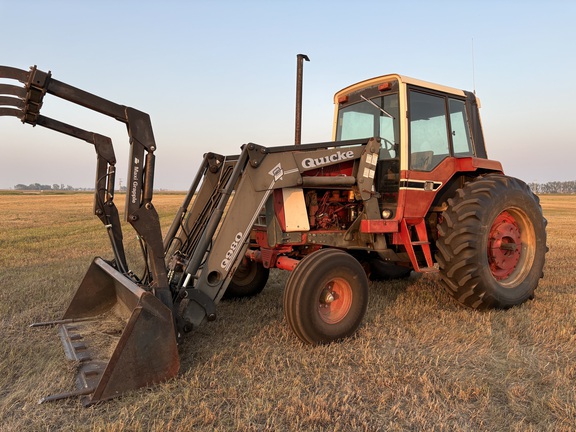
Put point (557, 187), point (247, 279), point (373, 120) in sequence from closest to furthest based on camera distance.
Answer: point (373, 120) → point (247, 279) → point (557, 187)

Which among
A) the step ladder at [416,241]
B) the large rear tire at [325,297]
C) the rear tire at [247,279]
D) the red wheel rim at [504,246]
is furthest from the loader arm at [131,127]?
the red wheel rim at [504,246]

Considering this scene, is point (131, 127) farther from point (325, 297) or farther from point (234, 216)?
point (325, 297)

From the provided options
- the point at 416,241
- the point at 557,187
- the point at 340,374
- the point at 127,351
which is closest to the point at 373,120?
the point at 416,241

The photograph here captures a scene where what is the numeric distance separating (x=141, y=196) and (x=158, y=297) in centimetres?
84

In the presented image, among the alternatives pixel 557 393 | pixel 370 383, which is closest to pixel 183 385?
pixel 370 383

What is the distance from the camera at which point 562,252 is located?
32.1 ft

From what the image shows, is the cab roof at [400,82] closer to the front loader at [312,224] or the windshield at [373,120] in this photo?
the front loader at [312,224]

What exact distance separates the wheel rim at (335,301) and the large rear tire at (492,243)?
1379mm

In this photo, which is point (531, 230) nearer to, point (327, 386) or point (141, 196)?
point (327, 386)

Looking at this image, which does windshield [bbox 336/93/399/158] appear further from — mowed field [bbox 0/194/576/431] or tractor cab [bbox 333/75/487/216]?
mowed field [bbox 0/194/576/431]

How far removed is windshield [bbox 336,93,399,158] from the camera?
527cm

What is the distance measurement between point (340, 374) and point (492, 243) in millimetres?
2903

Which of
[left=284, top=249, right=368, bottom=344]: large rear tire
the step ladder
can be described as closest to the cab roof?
the step ladder

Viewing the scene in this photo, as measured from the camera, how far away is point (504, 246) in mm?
5348
